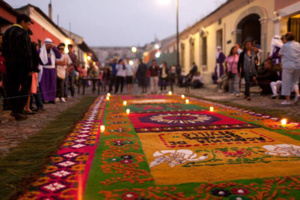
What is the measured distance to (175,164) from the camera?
257cm

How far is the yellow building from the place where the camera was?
1127 centimetres

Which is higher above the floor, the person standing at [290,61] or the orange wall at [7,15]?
the orange wall at [7,15]

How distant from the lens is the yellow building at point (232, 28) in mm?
11266

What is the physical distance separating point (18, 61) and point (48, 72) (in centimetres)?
289

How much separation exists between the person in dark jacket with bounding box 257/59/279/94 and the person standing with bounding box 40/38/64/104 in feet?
23.3

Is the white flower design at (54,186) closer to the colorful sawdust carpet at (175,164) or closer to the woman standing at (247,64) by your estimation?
the colorful sawdust carpet at (175,164)

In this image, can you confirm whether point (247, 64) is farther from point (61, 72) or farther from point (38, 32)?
point (38, 32)

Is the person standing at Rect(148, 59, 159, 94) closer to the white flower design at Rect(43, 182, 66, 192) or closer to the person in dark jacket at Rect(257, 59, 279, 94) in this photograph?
the person in dark jacket at Rect(257, 59, 279, 94)

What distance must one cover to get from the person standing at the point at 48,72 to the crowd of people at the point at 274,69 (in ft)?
18.6

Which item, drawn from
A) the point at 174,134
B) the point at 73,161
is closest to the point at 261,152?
the point at 174,134

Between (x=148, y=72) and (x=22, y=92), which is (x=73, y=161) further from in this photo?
(x=148, y=72)

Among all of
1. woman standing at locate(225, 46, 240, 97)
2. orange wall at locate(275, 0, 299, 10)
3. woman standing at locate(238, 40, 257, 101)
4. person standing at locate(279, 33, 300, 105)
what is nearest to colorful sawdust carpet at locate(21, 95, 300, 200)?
person standing at locate(279, 33, 300, 105)

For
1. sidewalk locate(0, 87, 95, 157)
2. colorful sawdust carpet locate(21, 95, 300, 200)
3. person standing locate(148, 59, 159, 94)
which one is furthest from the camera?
Result: person standing locate(148, 59, 159, 94)

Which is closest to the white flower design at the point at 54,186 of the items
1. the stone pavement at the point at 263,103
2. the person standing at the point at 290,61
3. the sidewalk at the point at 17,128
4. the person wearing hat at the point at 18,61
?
the sidewalk at the point at 17,128
